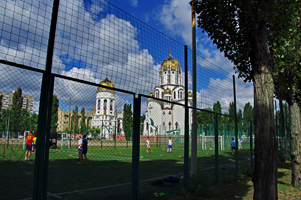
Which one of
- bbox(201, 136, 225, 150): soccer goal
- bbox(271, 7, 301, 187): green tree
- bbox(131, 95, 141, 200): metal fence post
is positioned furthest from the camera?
bbox(201, 136, 225, 150): soccer goal

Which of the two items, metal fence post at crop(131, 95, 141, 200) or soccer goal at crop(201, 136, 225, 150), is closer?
metal fence post at crop(131, 95, 141, 200)

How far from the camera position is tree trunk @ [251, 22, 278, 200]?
4141mm

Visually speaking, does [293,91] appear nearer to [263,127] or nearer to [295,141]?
[295,141]

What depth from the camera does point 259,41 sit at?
175 inches

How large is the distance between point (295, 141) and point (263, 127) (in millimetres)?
5672

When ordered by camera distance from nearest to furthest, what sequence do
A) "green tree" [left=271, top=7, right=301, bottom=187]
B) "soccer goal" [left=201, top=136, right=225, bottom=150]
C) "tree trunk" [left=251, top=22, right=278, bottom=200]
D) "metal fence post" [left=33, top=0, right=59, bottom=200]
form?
"metal fence post" [left=33, top=0, right=59, bottom=200]
"tree trunk" [left=251, top=22, right=278, bottom=200]
"green tree" [left=271, top=7, right=301, bottom=187]
"soccer goal" [left=201, top=136, right=225, bottom=150]

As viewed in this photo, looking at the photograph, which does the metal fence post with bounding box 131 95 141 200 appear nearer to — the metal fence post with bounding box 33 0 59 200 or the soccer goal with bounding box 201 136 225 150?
the metal fence post with bounding box 33 0 59 200

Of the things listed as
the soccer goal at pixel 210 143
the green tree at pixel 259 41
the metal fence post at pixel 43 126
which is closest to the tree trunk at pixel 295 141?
the green tree at pixel 259 41

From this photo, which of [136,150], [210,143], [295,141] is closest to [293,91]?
[295,141]

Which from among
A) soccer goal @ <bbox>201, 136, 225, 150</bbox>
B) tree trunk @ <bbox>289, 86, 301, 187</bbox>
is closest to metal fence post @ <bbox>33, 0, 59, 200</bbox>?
tree trunk @ <bbox>289, 86, 301, 187</bbox>

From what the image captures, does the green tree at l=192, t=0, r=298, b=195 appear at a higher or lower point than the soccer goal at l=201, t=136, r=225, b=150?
higher

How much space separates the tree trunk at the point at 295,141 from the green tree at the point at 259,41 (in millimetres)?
4730

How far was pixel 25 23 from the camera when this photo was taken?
3.21m

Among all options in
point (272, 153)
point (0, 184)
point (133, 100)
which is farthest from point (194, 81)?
point (0, 184)
